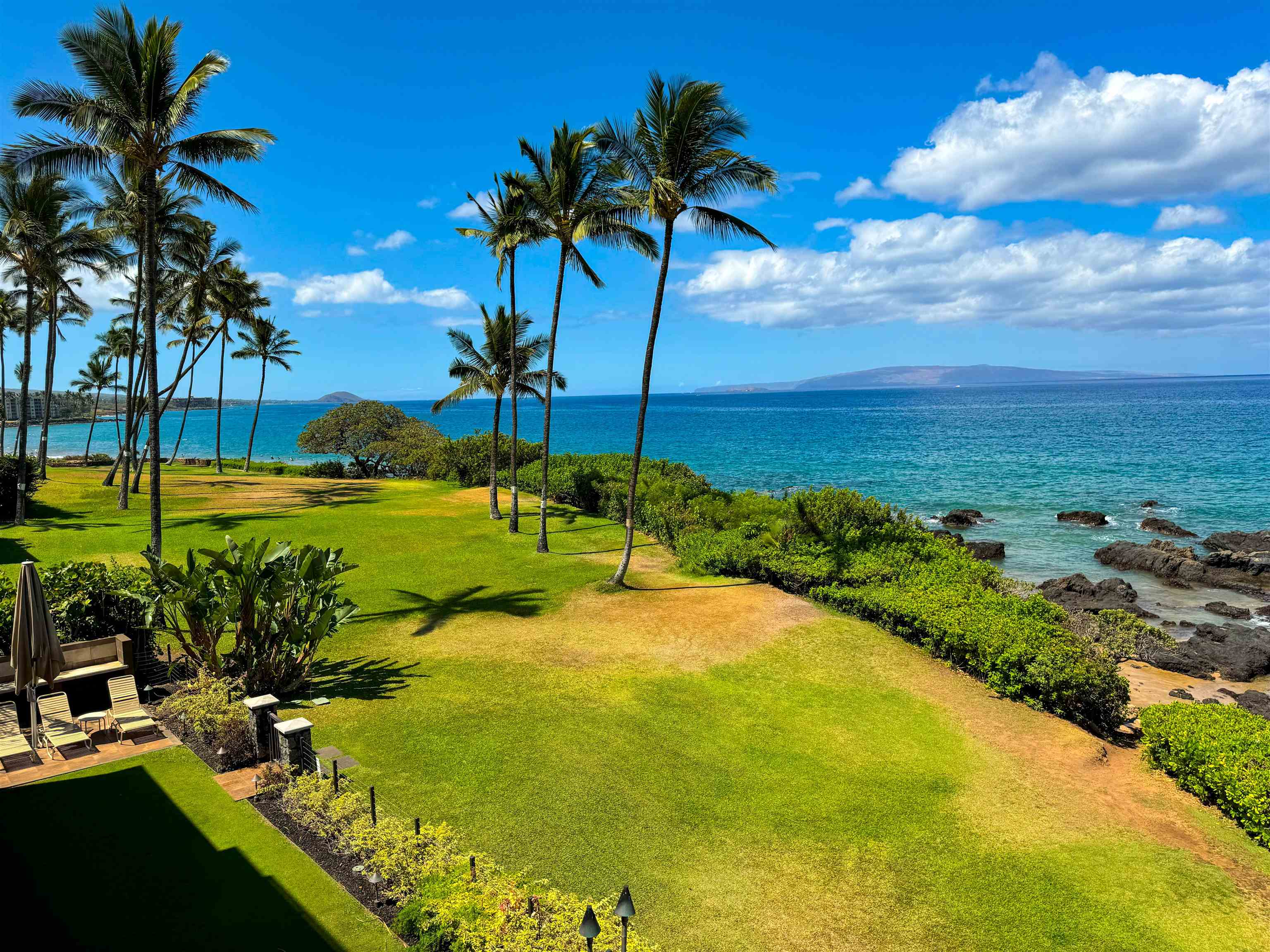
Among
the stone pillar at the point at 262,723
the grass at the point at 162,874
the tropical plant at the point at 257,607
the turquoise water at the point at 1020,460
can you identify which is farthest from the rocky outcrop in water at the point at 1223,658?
the stone pillar at the point at 262,723

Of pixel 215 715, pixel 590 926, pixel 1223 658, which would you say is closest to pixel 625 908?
pixel 590 926

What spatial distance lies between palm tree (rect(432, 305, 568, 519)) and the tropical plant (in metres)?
17.6

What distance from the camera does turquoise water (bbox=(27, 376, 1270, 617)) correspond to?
41375 mm

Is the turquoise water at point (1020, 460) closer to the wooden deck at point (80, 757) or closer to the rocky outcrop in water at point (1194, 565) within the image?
the rocky outcrop in water at point (1194, 565)

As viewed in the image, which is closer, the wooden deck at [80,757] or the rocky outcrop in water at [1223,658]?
the wooden deck at [80,757]

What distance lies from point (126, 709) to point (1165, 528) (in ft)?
153

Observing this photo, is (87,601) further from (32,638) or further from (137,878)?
(137,878)

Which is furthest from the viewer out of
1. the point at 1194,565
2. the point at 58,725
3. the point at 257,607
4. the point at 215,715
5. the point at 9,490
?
the point at 1194,565

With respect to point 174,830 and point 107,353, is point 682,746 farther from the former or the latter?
point 107,353

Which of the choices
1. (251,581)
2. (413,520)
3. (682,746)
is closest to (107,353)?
(413,520)

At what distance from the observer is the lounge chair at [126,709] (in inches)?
440

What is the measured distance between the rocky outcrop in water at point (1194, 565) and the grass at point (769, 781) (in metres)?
21.2

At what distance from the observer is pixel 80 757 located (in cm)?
1064

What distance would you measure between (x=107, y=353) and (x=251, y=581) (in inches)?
2852
